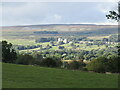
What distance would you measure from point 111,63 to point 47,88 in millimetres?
9736

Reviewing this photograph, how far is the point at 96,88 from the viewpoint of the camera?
542 inches

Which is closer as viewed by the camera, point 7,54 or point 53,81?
point 53,81

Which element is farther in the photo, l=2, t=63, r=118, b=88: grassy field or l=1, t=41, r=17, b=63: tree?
l=1, t=41, r=17, b=63: tree

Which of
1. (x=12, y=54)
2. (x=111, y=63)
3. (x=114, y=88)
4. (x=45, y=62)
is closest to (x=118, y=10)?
(x=111, y=63)

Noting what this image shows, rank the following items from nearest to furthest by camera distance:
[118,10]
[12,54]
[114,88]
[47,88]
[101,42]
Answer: [47,88] → [114,88] → [118,10] → [12,54] → [101,42]

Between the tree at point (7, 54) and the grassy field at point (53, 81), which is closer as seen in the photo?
the grassy field at point (53, 81)

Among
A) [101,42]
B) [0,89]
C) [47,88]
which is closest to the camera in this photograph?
[0,89]

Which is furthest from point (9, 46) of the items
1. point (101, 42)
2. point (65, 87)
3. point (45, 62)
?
point (101, 42)

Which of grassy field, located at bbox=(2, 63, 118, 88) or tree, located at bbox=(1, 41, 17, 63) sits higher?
tree, located at bbox=(1, 41, 17, 63)

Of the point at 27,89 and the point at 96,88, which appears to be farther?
the point at 96,88

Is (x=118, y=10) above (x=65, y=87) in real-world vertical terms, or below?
above

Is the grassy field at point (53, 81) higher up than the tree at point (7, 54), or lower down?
lower down

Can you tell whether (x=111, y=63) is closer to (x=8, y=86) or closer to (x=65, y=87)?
(x=65, y=87)

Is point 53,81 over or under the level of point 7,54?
under
